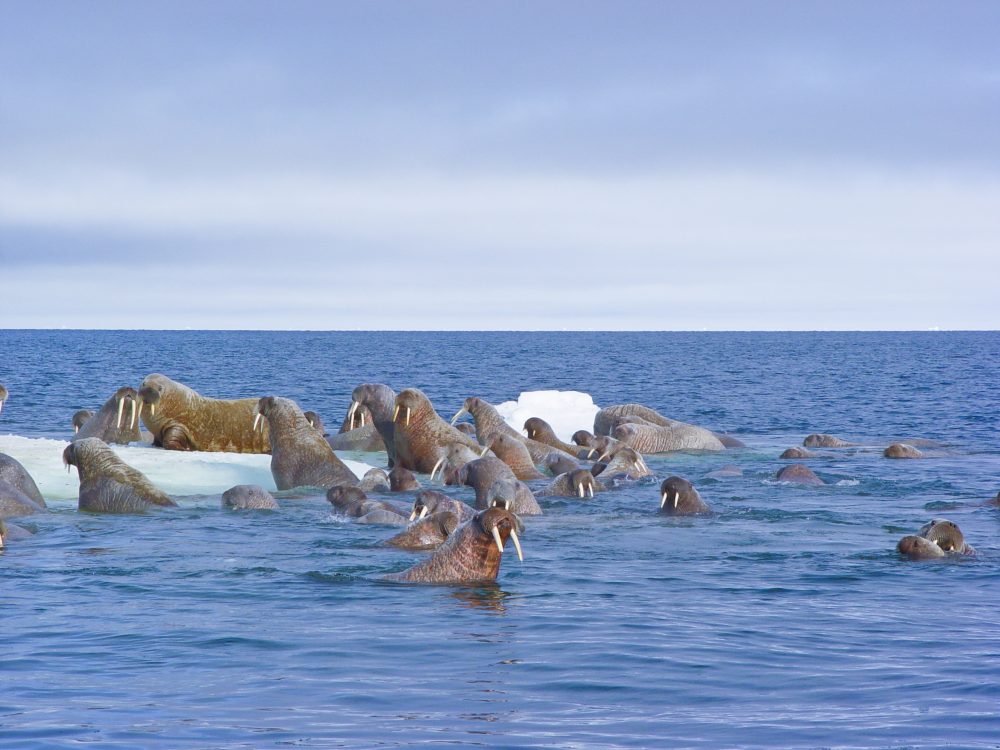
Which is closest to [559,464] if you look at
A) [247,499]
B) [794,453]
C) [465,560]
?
[794,453]

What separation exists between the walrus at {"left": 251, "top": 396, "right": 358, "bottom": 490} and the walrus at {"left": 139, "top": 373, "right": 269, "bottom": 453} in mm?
3661

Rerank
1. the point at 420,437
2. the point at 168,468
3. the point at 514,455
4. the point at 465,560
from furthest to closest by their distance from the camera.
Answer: the point at 420,437
the point at 514,455
the point at 168,468
the point at 465,560

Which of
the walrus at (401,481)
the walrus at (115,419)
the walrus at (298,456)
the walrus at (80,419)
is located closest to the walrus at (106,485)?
the walrus at (298,456)

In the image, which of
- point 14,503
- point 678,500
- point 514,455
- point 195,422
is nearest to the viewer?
point 14,503

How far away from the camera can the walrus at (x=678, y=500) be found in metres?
15.5

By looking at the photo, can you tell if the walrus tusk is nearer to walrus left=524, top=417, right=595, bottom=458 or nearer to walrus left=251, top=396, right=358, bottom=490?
walrus left=251, top=396, right=358, bottom=490

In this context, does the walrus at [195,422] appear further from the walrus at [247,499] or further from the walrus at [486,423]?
the walrus at [247,499]

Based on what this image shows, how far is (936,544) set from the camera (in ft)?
42.1

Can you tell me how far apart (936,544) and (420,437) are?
918 centimetres

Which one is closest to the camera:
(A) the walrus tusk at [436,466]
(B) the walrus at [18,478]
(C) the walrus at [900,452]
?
(B) the walrus at [18,478]

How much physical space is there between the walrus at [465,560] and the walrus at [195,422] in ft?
37.0

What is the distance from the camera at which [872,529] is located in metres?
14.9

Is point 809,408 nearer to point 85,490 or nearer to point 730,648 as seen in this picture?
point 85,490

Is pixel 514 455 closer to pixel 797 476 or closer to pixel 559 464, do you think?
pixel 559 464
